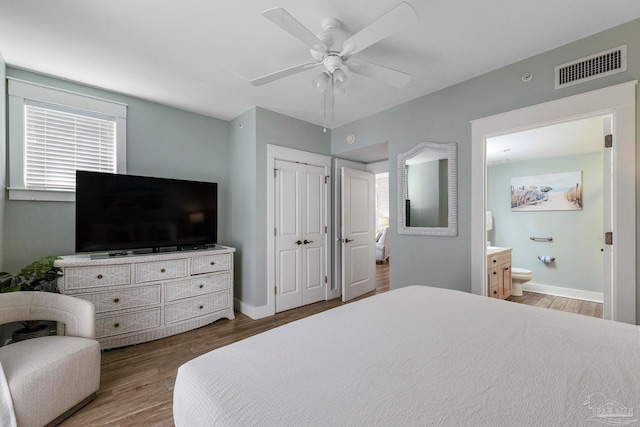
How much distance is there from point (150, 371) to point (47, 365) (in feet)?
2.53

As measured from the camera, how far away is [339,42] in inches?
72.6

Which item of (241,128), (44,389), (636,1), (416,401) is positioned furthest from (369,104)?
(44,389)

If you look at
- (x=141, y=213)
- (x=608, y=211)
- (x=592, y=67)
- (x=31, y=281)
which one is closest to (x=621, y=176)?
(x=608, y=211)

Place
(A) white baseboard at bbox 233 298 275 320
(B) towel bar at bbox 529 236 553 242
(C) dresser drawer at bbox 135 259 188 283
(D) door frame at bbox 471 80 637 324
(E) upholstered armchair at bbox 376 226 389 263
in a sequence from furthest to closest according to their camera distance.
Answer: (E) upholstered armchair at bbox 376 226 389 263 < (B) towel bar at bbox 529 236 553 242 < (A) white baseboard at bbox 233 298 275 320 < (C) dresser drawer at bbox 135 259 188 283 < (D) door frame at bbox 471 80 637 324

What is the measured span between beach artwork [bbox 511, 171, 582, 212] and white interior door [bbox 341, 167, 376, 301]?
2486mm

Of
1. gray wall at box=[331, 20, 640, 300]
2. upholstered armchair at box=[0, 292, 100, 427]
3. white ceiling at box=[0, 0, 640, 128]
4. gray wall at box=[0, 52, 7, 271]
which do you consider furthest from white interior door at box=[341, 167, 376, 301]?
gray wall at box=[0, 52, 7, 271]

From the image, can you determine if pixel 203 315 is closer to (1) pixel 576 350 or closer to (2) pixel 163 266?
(2) pixel 163 266

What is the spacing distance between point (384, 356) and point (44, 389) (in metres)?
1.91

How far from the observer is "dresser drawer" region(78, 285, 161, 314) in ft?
7.70

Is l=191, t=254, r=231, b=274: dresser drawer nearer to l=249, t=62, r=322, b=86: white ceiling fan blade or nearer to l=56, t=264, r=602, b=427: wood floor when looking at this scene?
l=56, t=264, r=602, b=427: wood floor

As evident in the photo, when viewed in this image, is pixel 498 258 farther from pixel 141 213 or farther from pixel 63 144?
pixel 63 144

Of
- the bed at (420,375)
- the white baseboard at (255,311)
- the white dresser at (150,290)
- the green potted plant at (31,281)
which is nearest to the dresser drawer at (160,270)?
the white dresser at (150,290)

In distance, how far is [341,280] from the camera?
399 cm

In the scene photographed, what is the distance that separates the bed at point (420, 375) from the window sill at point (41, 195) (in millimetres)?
2638
